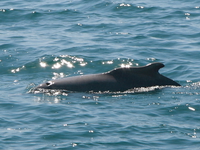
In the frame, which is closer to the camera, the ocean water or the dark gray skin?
the ocean water

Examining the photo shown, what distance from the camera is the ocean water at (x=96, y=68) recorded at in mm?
11898

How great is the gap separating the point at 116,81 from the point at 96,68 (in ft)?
10.2

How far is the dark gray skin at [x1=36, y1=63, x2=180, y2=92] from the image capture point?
49.7 ft

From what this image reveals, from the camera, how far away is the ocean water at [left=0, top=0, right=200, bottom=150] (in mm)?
11898

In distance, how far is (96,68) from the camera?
18266mm

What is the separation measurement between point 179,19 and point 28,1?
10.0m

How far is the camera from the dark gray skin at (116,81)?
15.1 metres

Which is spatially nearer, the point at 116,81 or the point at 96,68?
the point at 116,81

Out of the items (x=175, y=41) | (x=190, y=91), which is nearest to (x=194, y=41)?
(x=175, y=41)

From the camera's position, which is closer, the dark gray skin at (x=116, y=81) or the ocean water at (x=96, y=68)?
the ocean water at (x=96, y=68)

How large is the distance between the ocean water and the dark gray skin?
25 cm

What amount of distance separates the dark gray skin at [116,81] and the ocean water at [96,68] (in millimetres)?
255

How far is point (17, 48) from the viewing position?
21016 mm

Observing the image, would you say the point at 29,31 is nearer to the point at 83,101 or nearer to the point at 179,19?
the point at 179,19
